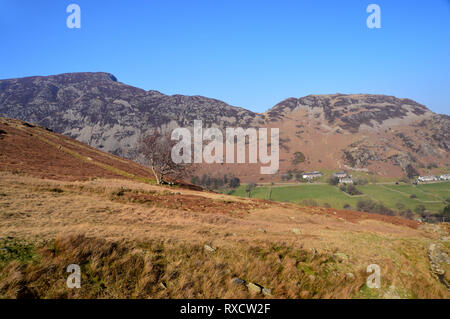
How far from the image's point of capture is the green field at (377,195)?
10125 cm

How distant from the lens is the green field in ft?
332

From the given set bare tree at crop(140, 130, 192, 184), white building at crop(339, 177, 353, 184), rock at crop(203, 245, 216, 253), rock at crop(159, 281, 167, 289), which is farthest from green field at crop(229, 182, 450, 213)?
rock at crop(159, 281, 167, 289)

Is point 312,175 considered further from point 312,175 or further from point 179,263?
point 179,263

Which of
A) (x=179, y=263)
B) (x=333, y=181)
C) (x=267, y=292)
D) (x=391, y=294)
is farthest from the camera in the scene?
(x=333, y=181)

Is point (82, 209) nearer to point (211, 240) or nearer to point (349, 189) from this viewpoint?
point (211, 240)

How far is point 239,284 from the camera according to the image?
7098mm

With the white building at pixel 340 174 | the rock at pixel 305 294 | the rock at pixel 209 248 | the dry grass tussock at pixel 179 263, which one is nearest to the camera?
the dry grass tussock at pixel 179 263

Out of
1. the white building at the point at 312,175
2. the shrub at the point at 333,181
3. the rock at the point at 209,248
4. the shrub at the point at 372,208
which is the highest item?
the rock at the point at 209,248

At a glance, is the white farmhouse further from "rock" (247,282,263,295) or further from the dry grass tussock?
"rock" (247,282,263,295)

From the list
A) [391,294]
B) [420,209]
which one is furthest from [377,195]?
[391,294]

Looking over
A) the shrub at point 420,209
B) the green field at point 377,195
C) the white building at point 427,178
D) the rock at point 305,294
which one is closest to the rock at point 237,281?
the rock at point 305,294

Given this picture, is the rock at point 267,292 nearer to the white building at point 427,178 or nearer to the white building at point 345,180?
the white building at point 345,180

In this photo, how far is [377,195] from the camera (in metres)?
114
